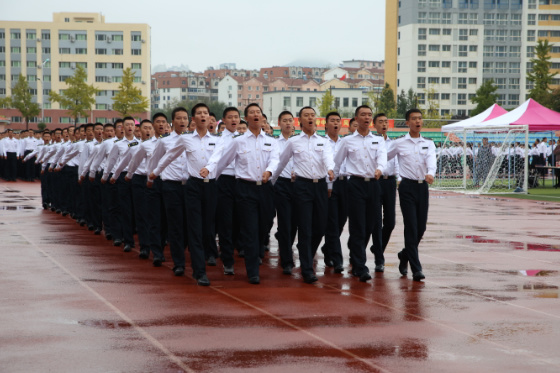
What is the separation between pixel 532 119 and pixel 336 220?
22241 mm

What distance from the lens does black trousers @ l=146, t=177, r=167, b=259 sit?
11477 millimetres

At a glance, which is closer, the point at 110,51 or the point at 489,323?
the point at 489,323

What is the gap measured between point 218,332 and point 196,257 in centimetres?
278

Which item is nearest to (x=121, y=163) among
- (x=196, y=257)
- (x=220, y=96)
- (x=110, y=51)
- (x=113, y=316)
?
(x=196, y=257)

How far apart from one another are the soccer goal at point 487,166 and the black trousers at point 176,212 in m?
21.2

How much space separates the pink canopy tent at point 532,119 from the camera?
1220 inches

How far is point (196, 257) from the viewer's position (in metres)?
9.79

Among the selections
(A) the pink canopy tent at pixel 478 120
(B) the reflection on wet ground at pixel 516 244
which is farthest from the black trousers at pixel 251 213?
(A) the pink canopy tent at pixel 478 120

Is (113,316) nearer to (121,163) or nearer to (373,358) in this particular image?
(373,358)

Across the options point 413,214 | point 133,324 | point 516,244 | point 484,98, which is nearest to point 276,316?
point 133,324

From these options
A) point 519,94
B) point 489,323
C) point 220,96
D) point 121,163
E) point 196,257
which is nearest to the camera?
point 489,323

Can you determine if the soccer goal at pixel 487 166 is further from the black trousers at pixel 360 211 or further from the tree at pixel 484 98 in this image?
the tree at pixel 484 98

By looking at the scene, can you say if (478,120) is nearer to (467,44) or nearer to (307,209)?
(307,209)

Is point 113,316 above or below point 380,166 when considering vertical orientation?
below
